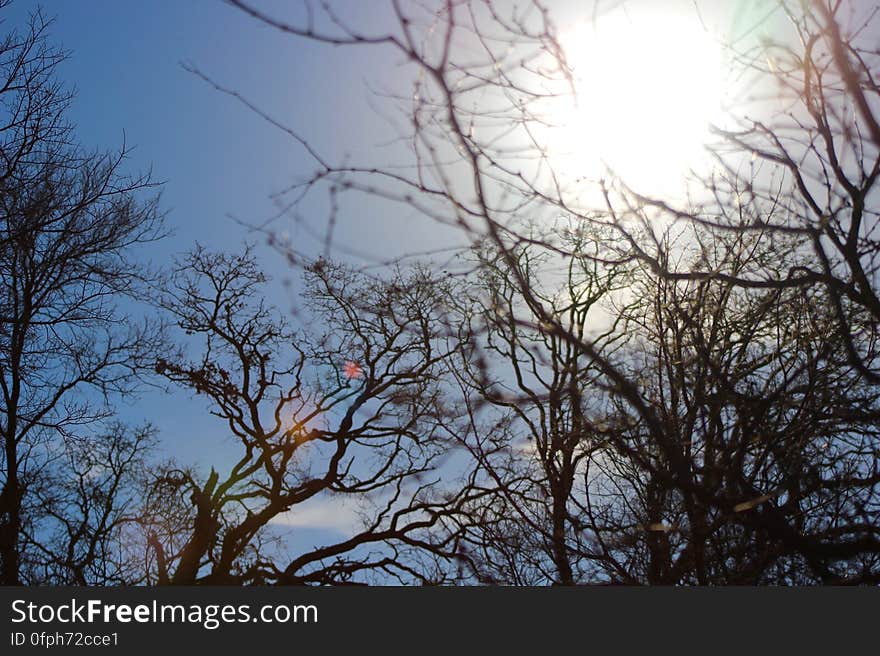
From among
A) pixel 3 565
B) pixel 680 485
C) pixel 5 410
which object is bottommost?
pixel 680 485

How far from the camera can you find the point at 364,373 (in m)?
16.1

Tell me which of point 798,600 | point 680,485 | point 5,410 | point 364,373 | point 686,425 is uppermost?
point 364,373

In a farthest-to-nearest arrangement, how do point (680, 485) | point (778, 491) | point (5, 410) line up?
point (5, 410) < point (778, 491) < point (680, 485)

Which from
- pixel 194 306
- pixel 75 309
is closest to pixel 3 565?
pixel 75 309

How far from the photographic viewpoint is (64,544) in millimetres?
15125

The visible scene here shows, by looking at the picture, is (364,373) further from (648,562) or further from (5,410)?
(648,562)

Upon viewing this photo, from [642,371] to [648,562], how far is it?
4.18ft

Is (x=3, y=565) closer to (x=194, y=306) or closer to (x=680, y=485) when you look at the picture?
(x=194, y=306)

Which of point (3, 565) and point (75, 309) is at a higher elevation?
point (75, 309)

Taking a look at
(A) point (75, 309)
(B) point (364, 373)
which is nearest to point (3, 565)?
(A) point (75, 309)

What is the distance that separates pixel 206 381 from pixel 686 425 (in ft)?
45.9

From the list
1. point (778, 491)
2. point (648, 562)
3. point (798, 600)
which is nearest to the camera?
point (778, 491)

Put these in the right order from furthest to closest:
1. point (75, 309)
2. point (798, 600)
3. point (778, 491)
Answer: point (75, 309)
point (798, 600)
point (778, 491)

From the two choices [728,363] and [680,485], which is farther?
[728,363]
